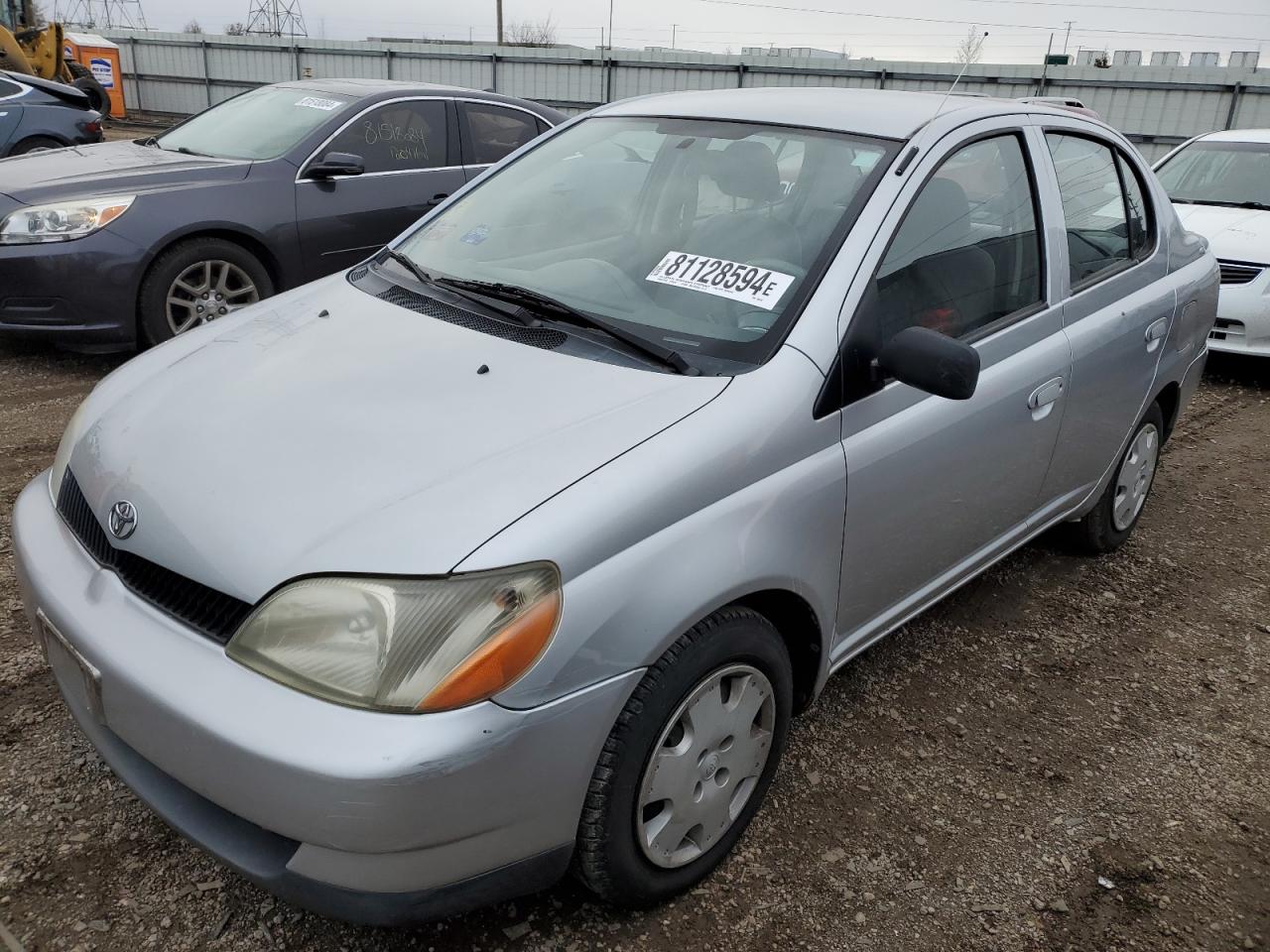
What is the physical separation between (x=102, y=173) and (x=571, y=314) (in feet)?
14.0

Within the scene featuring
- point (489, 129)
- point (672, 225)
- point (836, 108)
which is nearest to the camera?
point (672, 225)

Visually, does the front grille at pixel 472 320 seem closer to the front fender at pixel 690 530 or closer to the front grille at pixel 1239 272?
the front fender at pixel 690 530

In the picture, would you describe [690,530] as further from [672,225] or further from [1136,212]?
[1136,212]

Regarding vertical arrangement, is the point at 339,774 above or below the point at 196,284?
above

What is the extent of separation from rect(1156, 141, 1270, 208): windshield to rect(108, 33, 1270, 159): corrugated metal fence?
9.24m

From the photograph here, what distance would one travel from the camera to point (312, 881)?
1679 mm

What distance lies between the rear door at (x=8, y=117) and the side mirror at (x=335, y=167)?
223 inches

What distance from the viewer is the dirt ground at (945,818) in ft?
6.89

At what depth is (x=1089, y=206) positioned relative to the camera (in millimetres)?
3301

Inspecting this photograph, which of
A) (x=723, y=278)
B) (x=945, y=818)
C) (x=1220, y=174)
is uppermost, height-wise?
(x=723, y=278)

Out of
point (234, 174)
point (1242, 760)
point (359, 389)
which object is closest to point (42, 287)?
point (234, 174)

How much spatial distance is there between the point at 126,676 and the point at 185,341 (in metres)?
1.19

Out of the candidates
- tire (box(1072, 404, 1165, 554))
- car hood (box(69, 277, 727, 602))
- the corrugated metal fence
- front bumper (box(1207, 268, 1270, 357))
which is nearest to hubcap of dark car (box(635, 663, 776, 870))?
car hood (box(69, 277, 727, 602))

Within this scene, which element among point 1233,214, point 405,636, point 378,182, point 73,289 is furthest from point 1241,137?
point 405,636
